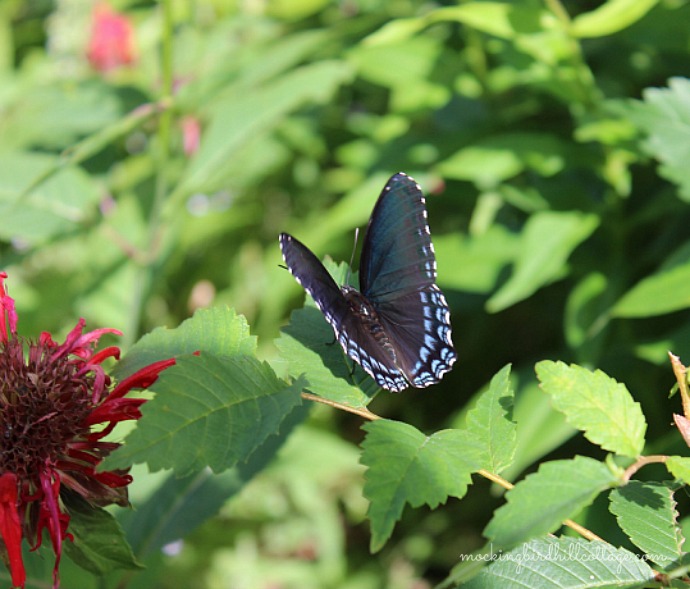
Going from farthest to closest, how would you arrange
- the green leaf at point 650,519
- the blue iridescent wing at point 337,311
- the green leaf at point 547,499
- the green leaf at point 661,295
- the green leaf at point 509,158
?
the green leaf at point 509,158 → the green leaf at point 661,295 → the blue iridescent wing at point 337,311 → the green leaf at point 650,519 → the green leaf at point 547,499

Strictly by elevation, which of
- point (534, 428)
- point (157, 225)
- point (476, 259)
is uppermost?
point (157, 225)

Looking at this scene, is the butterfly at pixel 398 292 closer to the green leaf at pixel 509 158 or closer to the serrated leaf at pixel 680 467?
the serrated leaf at pixel 680 467

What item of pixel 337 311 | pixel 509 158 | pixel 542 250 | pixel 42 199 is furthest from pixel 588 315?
pixel 42 199

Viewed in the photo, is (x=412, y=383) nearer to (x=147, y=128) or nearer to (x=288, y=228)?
(x=288, y=228)

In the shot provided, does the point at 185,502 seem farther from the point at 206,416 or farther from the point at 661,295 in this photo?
the point at 661,295

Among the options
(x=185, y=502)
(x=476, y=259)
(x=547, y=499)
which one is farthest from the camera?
(x=476, y=259)

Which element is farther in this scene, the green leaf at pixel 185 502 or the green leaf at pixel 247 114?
the green leaf at pixel 247 114

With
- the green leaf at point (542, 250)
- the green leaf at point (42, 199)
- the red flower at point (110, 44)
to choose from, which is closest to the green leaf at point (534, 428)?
the green leaf at point (542, 250)
